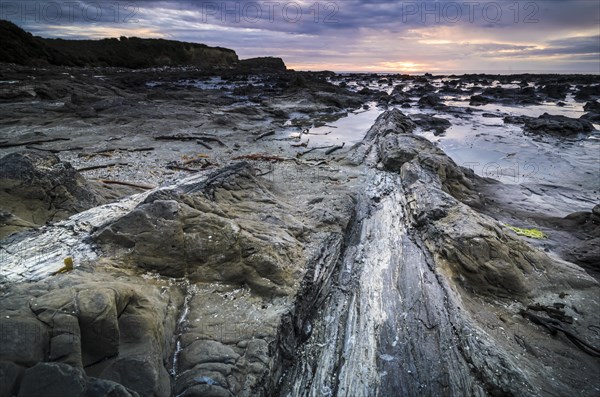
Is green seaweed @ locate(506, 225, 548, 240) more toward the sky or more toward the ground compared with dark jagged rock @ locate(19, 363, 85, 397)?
more toward the ground

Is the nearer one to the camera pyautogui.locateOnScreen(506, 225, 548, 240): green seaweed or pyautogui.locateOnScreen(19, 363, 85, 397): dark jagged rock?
pyautogui.locateOnScreen(19, 363, 85, 397): dark jagged rock

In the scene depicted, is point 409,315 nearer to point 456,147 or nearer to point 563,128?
point 456,147

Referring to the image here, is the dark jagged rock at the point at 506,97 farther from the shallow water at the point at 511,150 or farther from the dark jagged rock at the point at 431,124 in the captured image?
the dark jagged rock at the point at 431,124

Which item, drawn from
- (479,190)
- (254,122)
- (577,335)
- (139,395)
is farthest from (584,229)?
A: (254,122)

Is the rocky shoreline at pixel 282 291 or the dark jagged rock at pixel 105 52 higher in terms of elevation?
the dark jagged rock at pixel 105 52

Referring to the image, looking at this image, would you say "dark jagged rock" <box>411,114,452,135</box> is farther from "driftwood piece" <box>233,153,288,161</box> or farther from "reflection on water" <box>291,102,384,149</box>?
"driftwood piece" <box>233,153,288,161</box>

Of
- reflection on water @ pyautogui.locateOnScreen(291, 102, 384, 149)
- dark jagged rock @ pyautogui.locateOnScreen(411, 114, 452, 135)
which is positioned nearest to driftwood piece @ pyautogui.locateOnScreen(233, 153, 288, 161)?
reflection on water @ pyautogui.locateOnScreen(291, 102, 384, 149)

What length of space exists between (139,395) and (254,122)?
15645mm

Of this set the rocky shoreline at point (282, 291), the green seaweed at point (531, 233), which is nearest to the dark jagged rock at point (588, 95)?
the rocky shoreline at point (282, 291)

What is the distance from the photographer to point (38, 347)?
1.99 m

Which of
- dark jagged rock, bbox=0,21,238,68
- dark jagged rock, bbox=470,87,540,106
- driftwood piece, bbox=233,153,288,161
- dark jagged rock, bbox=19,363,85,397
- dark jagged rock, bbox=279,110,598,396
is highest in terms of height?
dark jagged rock, bbox=0,21,238,68

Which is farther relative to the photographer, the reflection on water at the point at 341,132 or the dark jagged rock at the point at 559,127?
the dark jagged rock at the point at 559,127

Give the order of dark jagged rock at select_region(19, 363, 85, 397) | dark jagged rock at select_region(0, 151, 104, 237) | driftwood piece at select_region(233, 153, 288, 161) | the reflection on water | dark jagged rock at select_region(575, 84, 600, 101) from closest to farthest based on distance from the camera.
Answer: dark jagged rock at select_region(19, 363, 85, 397) → dark jagged rock at select_region(0, 151, 104, 237) → driftwood piece at select_region(233, 153, 288, 161) → the reflection on water → dark jagged rock at select_region(575, 84, 600, 101)

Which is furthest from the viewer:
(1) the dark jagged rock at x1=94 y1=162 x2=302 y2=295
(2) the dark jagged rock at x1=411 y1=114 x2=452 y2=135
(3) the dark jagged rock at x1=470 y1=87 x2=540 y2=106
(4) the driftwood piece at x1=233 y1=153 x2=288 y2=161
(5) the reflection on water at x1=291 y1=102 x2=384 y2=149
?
(3) the dark jagged rock at x1=470 y1=87 x2=540 y2=106
